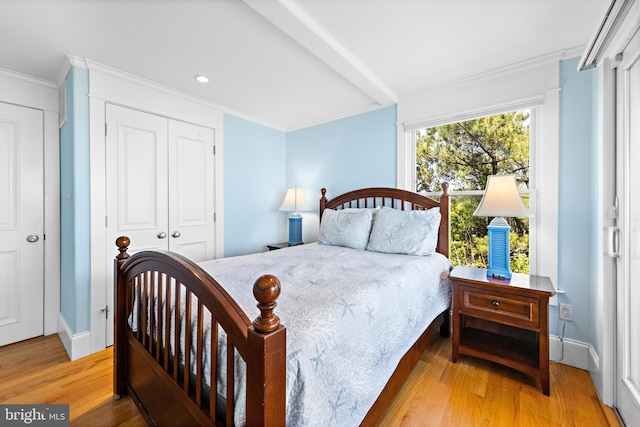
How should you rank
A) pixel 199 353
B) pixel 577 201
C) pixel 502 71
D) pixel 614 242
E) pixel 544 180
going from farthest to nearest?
1. pixel 502 71
2. pixel 544 180
3. pixel 577 201
4. pixel 614 242
5. pixel 199 353

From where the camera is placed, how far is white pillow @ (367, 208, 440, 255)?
2.27 m

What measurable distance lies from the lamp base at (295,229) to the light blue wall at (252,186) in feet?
1.37

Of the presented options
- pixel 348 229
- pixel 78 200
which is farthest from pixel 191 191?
pixel 348 229

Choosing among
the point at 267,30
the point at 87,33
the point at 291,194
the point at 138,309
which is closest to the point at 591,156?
the point at 267,30

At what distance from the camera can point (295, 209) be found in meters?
3.52

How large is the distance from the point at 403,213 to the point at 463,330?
1.06 metres

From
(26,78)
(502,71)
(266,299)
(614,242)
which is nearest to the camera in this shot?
(266,299)

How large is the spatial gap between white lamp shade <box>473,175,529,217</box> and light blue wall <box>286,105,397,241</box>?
1.05m

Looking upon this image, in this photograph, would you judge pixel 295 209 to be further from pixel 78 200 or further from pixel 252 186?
pixel 78 200

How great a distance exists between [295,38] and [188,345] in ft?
5.99

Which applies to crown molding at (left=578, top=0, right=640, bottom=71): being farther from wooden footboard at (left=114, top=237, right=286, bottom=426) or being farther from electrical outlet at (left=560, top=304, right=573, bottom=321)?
wooden footboard at (left=114, top=237, right=286, bottom=426)

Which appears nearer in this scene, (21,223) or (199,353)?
(199,353)

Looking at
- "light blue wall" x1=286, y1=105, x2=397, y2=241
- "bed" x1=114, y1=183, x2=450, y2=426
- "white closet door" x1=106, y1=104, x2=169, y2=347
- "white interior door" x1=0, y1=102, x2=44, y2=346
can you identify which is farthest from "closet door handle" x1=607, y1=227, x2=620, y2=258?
"white interior door" x1=0, y1=102, x2=44, y2=346

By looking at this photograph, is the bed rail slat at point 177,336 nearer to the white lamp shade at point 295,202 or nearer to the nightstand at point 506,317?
the nightstand at point 506,317
